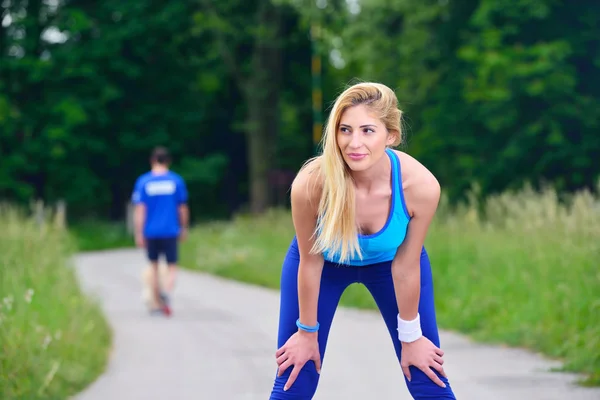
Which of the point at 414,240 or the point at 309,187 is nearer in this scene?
the point at 309,187

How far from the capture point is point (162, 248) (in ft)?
36.0

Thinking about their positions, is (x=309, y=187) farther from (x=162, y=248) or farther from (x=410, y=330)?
(x=162, y=248)

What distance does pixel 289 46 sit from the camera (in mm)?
31266

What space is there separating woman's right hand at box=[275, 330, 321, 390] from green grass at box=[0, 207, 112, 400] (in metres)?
2.29

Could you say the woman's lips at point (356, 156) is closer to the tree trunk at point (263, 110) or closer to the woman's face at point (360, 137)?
the woman's face at point (360, 137)

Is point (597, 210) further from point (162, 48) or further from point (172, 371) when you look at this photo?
point (162, 48)

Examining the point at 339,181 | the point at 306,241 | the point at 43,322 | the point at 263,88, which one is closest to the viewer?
the point at 339,181

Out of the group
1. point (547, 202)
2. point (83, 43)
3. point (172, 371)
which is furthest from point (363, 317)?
point (83, 43)

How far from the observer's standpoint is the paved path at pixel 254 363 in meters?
6.51

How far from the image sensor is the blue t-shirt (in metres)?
10.9

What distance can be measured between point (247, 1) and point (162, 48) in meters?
5.01

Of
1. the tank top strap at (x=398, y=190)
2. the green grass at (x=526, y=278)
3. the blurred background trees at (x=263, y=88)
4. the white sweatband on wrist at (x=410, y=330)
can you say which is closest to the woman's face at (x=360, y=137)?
the tank top strap at (x=398, y=190)

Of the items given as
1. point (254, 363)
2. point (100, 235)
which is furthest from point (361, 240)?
point (100, 235)

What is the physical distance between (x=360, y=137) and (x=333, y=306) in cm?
74
